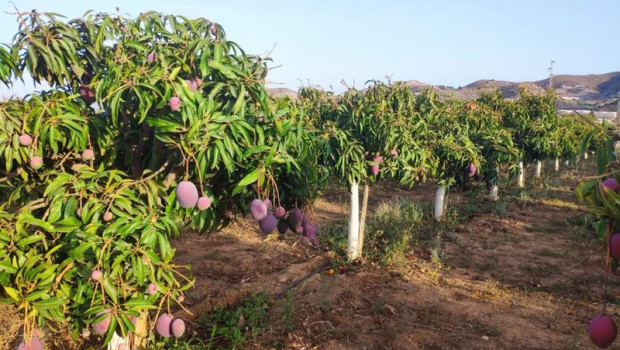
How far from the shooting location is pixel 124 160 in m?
3.10

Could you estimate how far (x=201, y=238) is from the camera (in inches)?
329

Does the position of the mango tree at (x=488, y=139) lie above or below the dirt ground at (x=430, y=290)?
above

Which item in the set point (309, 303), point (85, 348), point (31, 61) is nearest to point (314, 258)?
point (309, 303)

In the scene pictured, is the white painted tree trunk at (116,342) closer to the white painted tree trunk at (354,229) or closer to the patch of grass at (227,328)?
the patch of grass at (227,328)

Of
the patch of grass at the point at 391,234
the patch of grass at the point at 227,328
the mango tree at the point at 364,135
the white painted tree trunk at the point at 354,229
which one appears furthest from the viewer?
the patch of grass at the point at 391,234

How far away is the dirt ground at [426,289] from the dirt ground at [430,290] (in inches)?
0.6

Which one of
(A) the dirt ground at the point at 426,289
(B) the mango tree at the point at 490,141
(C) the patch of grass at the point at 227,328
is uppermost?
(B) the mango tree at the point at 490,141

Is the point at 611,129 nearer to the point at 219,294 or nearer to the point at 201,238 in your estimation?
the point at 219,294

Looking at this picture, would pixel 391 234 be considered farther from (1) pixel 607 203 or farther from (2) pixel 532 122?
(1) pixel 607 203

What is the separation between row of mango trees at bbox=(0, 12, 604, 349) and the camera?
7.01 feet

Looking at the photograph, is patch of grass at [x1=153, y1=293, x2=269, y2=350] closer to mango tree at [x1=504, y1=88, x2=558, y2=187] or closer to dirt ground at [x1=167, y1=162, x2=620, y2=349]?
dirt ground at [x1=167, y1=162, x2=620, y2=349]

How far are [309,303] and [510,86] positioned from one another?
62122 millimetres

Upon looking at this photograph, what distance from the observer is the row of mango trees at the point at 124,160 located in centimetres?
214

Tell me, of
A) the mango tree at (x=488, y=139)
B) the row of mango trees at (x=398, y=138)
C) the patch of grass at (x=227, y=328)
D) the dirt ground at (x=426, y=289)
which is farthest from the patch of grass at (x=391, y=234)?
the patch of grass at (x=227, y=328)
